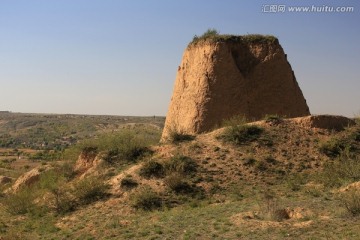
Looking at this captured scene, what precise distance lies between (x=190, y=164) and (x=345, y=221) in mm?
8561

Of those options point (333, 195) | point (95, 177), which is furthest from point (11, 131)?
point (333, 195)

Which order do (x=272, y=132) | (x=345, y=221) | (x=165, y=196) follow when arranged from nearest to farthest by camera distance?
(x=345, y=221), (x=165, y=196), (x=272, y=132)

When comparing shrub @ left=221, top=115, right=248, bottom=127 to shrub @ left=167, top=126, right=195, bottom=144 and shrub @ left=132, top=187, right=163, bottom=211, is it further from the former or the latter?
shrub @ left=132, top=187, right=163, bottom=211

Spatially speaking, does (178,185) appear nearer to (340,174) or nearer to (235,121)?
(235,121)

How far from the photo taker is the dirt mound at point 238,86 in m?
20.3

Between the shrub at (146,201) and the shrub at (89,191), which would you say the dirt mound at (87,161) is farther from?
the shrub at (146,201)

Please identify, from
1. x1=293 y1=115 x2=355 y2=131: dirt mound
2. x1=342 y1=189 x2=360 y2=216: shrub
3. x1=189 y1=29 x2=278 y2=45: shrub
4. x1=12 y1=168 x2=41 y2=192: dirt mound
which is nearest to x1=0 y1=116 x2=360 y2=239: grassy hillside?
x1=342 y1=189 x2=360 y2=216: shrub

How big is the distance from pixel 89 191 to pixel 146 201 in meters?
2.96

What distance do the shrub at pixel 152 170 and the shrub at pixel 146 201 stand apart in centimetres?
181

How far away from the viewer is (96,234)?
12.4 meters

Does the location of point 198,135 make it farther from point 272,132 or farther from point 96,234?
point 96,234

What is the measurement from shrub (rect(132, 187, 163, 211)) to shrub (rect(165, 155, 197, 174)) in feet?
6.05

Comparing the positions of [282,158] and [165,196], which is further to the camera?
[282,158]

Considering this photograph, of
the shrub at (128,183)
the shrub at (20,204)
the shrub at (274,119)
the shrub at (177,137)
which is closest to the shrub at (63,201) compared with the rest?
the shrub at (20,204)
